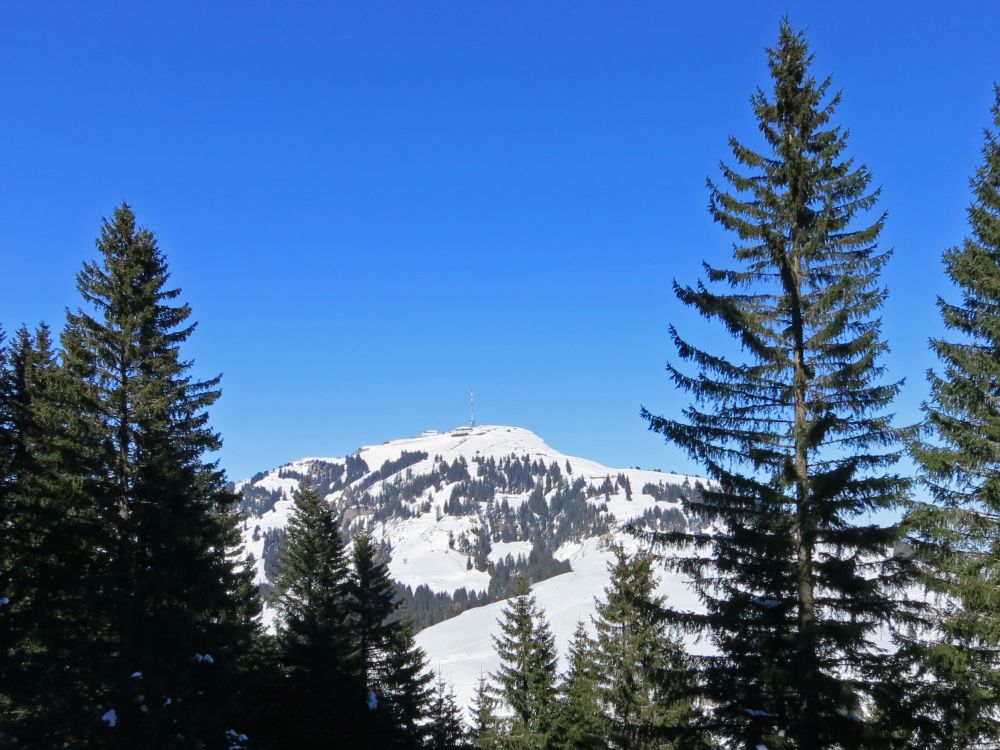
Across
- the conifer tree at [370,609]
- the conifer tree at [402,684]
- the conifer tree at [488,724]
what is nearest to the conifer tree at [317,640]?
the conifer tree at [370,609]

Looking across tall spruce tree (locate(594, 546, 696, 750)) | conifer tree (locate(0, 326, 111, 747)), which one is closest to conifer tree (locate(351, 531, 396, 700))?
tall spruce tree (locate(594, 546, 696, 750))

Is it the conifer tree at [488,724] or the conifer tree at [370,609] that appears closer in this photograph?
the conifer tree at [370,609]

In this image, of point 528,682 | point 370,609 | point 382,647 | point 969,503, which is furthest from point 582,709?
point 969,503

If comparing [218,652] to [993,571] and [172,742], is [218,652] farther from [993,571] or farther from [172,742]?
[993,571]

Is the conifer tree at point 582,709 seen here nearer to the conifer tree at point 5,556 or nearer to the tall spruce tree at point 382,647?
the tall spruce tree at point 382,647

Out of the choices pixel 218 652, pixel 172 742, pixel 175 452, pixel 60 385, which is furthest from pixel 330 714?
pixel 60 385

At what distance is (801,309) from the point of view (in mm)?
12641

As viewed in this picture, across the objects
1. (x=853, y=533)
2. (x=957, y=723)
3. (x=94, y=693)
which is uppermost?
(x=853, y=533)

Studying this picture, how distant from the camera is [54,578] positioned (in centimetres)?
1505

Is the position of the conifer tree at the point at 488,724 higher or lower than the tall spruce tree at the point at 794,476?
lower

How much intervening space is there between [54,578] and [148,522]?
83.5 inches

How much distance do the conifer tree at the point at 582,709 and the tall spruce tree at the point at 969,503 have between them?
48.2ft

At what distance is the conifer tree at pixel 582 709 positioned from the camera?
26.6 metres

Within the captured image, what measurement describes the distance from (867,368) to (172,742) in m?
15.2
